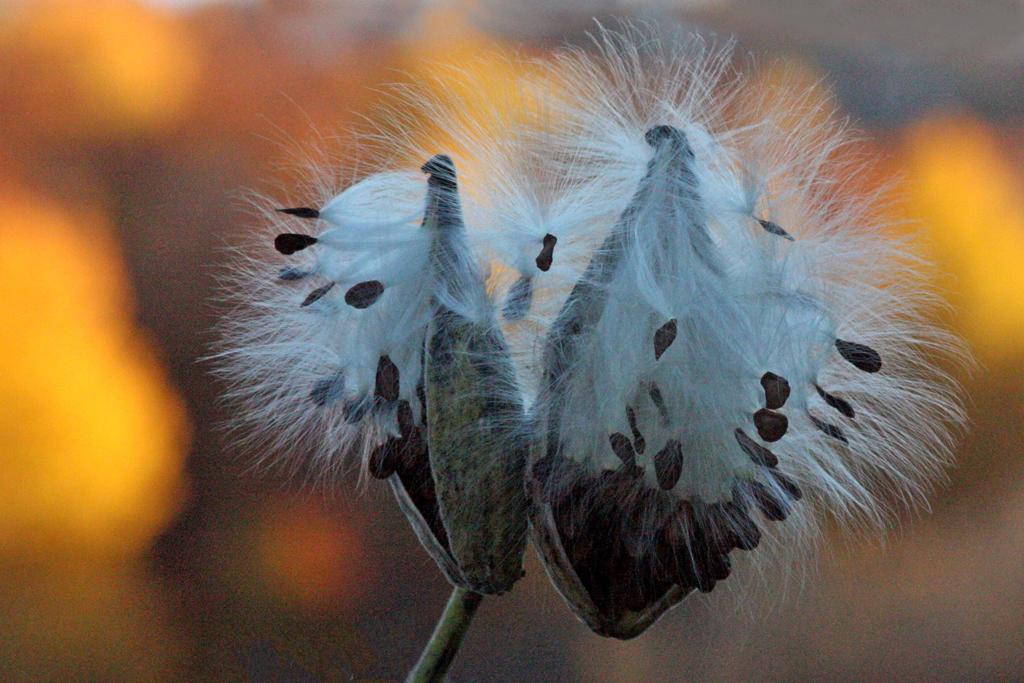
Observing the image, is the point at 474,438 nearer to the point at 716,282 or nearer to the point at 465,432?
the point at 465,432

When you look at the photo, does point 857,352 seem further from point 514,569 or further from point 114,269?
point 114,269

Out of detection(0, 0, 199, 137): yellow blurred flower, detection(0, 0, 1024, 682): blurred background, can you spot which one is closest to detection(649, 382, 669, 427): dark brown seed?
detection(0, 0, 1024, 682): blurred background

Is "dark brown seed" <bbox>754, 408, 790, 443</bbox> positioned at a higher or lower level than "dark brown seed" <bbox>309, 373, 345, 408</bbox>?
higher

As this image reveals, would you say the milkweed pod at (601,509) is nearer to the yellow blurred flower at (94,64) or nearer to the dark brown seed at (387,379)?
the dark brown seed at (387,379)

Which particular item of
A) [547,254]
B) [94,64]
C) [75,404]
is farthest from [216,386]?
[547,254]

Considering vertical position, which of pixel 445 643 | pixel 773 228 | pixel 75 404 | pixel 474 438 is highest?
pixel 773 228

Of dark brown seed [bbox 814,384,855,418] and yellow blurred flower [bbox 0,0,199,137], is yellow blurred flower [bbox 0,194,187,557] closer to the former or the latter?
yellow blurred flower [bbox 0,0,199,137]
